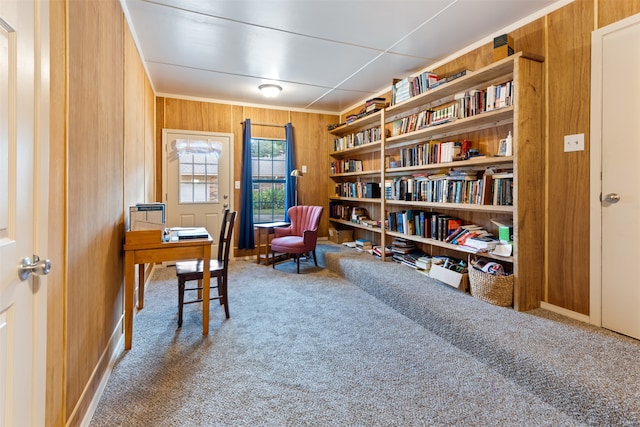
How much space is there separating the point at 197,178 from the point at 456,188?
365cm

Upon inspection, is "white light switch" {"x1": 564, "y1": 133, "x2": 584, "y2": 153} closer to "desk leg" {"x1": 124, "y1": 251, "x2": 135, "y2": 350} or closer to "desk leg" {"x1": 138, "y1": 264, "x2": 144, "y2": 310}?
"desk leg" {"x1": 124, "y1": 251, "x2": 135, "y2": 350}

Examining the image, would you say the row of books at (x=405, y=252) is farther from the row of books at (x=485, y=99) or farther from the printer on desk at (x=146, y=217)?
the printer on desk at (x=146, y=217)

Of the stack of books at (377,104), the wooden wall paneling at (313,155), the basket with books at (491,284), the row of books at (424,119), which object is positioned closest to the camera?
the basket with books at (491,284)

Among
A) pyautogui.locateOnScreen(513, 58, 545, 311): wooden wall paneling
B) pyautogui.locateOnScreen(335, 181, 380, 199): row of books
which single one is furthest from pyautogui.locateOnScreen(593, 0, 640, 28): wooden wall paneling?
pyautogui.locateOnScreen(335, 181, 380, 199): row of books

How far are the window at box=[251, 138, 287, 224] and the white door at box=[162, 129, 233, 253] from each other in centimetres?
41

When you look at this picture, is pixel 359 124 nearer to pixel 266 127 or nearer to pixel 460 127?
pixel 266 127

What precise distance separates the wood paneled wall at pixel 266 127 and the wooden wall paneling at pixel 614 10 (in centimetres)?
386

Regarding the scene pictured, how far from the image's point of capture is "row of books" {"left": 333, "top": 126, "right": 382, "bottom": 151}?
4395mm

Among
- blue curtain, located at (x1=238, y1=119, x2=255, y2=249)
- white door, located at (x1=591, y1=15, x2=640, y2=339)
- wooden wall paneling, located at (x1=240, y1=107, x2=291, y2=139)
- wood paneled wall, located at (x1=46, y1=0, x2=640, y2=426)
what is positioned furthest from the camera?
wooden wall paneling, located at (x1=240, y1=107, x2=291, y2=139)

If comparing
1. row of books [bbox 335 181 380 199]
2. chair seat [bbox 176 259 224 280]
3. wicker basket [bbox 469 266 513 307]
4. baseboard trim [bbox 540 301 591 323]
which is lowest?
baseboard trim [bbox 540 301 591 323]

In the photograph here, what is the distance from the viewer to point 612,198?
82.6 inches

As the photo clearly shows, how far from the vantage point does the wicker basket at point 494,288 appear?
2.44 metres

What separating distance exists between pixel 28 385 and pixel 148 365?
3.66 feet

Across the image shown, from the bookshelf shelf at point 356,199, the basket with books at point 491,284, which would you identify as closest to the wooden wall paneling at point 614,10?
the basket with books at point 491,284
